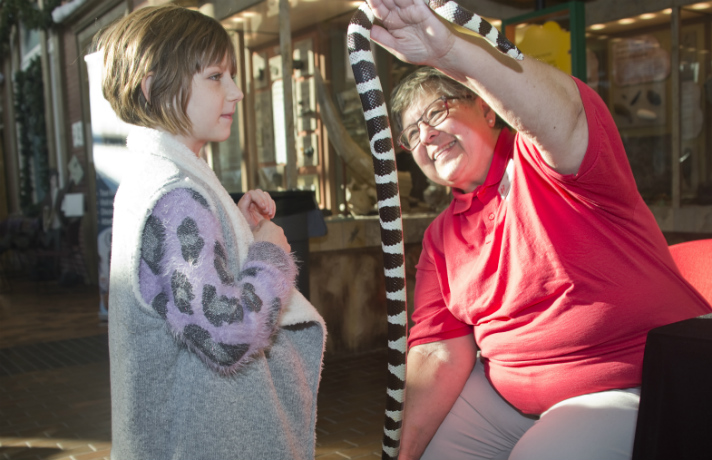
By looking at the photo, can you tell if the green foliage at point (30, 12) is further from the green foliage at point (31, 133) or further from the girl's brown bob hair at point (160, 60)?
the girl's brown bob hair at point (160, 60)

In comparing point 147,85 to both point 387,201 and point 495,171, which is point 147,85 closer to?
point 387,201

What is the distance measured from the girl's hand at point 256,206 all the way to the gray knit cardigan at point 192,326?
0.67 ft

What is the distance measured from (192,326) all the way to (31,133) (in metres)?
15.3

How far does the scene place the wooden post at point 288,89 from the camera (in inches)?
237

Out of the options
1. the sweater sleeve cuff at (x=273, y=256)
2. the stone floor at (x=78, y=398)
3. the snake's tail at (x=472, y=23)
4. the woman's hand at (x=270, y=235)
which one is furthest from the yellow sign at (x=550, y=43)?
the sweater sleeve cuff at (x=273, y=256)

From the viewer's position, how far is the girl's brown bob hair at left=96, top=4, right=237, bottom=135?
1.44m

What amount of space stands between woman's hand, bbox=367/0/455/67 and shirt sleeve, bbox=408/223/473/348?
931 mm

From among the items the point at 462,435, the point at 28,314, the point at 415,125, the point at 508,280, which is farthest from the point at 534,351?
the point at 28,314

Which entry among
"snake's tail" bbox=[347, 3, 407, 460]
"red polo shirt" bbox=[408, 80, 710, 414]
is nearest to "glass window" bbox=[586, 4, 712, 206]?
"red polo shirt" bbox=[408, 80, 710, 414]

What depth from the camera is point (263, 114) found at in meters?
6.58

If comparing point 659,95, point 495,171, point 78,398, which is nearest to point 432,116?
point 495,171

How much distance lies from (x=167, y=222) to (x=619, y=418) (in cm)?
120

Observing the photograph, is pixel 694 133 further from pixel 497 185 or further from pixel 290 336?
pixel 290 336

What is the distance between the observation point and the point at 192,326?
1.32m
